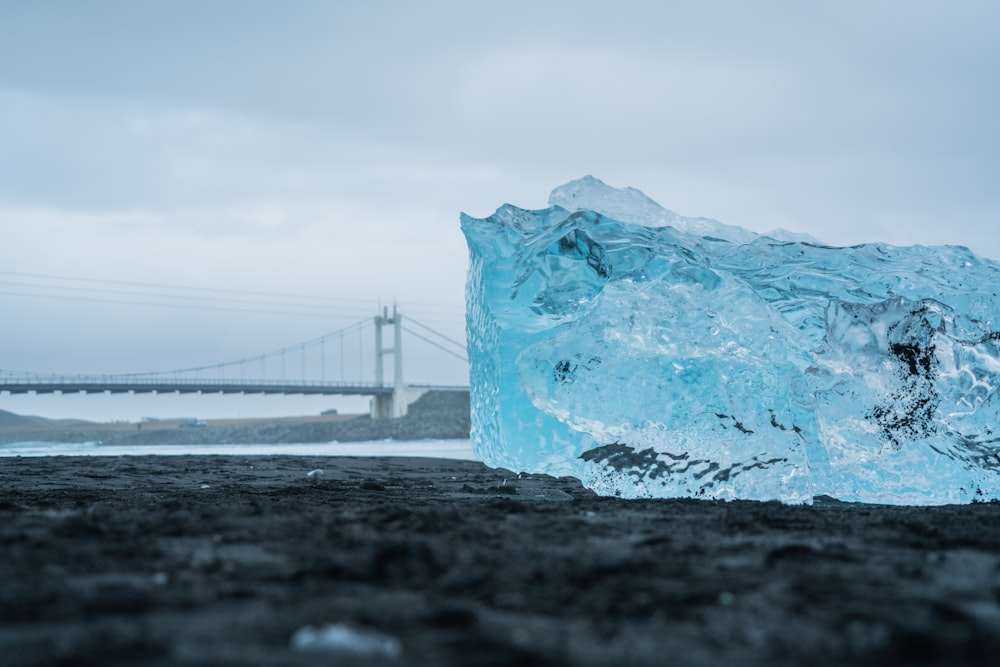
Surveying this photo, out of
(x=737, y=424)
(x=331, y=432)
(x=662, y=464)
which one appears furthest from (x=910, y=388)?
(x=331, y=432)

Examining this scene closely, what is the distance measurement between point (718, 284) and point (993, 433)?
263 centimetres

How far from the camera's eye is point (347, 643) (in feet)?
6.79

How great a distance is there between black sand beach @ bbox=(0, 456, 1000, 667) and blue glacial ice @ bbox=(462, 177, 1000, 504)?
164cm

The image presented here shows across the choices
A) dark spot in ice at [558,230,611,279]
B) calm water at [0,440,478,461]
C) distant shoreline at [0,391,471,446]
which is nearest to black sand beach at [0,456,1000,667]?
dark spot in ice at [558,230,611,279]

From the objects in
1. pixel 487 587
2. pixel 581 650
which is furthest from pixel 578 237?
pixel 581 650

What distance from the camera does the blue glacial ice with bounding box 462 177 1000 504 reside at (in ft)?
22.1

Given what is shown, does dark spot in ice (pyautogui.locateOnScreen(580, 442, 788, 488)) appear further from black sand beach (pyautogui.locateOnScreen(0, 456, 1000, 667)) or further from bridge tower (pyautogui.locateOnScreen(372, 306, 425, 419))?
bridge tower (pyautogui.locateOnScreen(372, 306, 425, 419))

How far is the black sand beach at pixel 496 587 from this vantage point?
6.83 feet

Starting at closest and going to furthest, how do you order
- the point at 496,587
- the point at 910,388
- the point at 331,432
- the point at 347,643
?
the point at 347,643, the point at 496,587, the point at 910,388, the point at 331,432

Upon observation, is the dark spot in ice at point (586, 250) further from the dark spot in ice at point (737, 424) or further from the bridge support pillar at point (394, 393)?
the bridge support pillar at point (394, 393)

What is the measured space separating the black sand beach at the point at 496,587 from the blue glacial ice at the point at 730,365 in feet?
5.38

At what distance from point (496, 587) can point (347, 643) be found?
0.84m

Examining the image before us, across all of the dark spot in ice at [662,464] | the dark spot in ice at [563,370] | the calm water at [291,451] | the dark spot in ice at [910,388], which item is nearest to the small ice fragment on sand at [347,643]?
the dark spot in ice at [563,370]

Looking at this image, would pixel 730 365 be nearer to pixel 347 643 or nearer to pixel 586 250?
pixel 586 250
